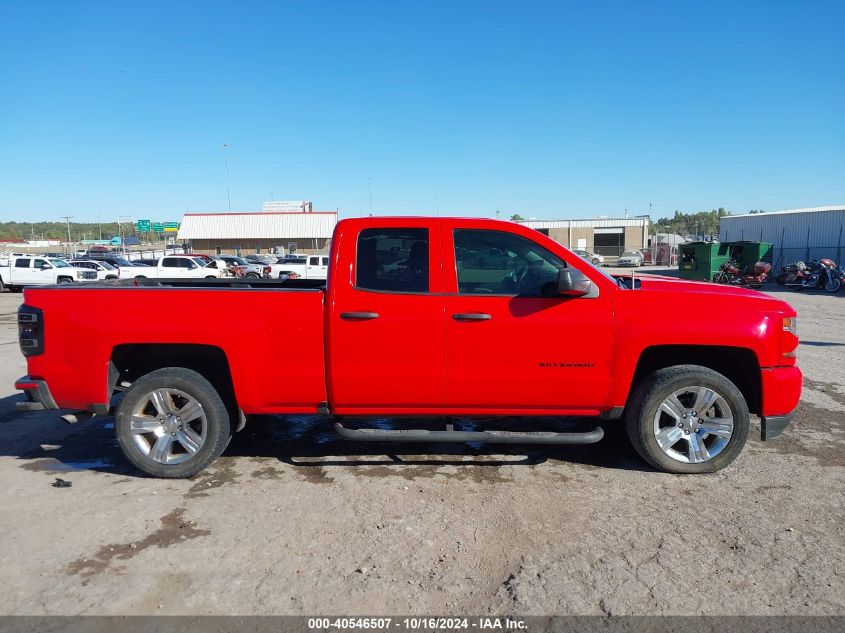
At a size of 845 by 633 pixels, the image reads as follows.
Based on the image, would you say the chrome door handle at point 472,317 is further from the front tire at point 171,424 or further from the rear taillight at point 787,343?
the rear taillight at point 787,343

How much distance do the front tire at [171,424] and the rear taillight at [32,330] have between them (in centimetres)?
73

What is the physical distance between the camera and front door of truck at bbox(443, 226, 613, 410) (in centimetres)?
418

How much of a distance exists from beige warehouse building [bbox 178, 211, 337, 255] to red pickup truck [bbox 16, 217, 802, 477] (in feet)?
192

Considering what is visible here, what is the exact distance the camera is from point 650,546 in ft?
11.3

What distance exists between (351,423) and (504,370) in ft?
6.43

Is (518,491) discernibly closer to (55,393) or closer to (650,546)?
(650,546)

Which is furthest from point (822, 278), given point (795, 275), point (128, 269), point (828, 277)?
point (128, 269)

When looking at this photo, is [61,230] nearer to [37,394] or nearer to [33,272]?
[33,272]

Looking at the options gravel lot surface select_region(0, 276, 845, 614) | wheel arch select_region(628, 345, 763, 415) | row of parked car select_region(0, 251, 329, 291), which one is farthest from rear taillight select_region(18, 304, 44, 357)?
row of parked car select_region(0, 251, 329, 291)

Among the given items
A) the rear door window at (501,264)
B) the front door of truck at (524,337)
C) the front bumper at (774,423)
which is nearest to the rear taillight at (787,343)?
the front bumper at (774,423)

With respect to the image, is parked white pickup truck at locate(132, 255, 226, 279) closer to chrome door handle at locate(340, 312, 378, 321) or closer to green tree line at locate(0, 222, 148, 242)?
chrome door handle at locate(340, 312, 378, 321)

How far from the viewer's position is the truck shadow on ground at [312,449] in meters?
4.75

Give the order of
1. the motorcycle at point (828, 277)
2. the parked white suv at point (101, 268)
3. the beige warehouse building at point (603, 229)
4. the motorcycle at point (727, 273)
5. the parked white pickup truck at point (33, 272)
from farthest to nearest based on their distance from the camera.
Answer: the beige warehouse building at point (603, 229)
the parked white suv at point (101, 268)
the motorcycle at point (727, 273)
the parked white pickup truck at point (33, 272)
the motorcycle at point (828, 277)

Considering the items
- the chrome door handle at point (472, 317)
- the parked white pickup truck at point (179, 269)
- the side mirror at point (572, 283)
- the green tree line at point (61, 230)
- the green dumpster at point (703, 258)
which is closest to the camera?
the side mirror at point (572, 283)
